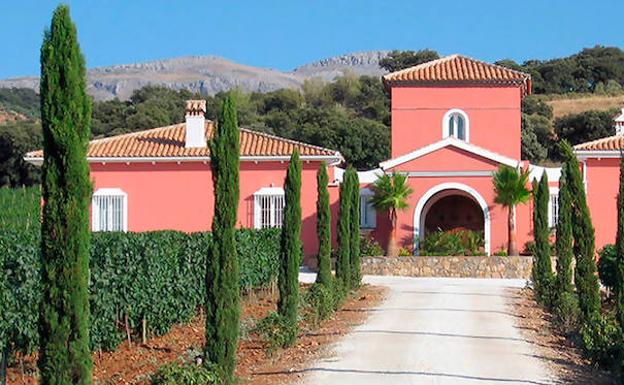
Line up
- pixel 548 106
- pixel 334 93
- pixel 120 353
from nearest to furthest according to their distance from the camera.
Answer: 1. pixel 120 353
2. pixel 548 106
3. pixel 334 93

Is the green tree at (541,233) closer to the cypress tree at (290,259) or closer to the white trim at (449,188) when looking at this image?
the cypress tree at (290,259)

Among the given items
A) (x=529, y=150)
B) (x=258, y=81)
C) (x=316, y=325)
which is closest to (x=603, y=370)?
(x=316, y=325)

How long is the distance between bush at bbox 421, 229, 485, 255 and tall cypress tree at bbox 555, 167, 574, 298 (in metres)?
11.4

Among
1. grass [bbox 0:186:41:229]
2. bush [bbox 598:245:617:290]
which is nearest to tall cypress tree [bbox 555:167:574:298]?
bush [bbox 598:245:617:290]

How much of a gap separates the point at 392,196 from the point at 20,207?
12.4m

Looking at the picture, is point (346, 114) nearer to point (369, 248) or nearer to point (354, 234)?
point (369, 248)

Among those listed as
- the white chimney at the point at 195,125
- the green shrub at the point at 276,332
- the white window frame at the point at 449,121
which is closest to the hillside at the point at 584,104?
the white window frame at the point at 449,121

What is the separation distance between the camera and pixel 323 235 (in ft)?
75.3

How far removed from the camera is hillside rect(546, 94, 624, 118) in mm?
80562

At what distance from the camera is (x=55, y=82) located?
9.68 meters

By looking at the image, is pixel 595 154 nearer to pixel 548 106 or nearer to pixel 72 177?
pixel 72 177

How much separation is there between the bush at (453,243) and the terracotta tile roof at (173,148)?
418cm

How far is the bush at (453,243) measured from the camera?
35406mm

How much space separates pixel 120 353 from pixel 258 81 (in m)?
150
